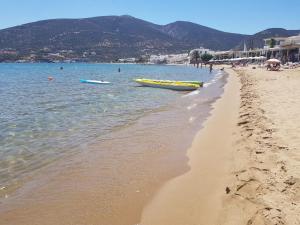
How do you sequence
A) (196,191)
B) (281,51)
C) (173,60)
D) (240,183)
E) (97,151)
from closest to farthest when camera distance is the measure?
1. (240,183)
2. (196,191)
3. (97,151)
4. (281,51)
5. (173,60)

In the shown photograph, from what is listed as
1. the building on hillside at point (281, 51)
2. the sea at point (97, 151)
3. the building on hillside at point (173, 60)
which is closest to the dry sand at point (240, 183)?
the sea at point (97, 151)

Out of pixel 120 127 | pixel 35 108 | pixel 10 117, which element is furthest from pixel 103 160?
pixel 35 108

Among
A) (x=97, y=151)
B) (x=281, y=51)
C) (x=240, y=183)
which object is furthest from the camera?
(x=281, y=51)

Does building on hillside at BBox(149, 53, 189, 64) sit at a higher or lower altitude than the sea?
lower

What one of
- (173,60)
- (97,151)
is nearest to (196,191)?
→ (97,151)

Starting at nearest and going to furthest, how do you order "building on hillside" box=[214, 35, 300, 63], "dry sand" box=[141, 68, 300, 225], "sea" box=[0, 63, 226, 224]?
1. "dry sand" box=[141, 68, 300, 225]
2. "sea" box=[0, 63, 226, 224]
3. "building on hillside" box=[214, 35, 300, 63]

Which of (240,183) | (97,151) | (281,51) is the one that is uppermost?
(240,183)

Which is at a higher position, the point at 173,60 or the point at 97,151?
the point at 97,151

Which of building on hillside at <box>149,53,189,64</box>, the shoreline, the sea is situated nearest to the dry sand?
the shoreline

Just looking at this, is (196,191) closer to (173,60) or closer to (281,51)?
(281,51)

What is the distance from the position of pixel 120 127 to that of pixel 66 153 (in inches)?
148

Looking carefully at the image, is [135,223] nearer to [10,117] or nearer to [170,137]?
[170,137]

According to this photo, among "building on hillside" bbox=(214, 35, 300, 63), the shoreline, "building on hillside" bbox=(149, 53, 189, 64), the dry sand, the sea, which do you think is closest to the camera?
the dry sand

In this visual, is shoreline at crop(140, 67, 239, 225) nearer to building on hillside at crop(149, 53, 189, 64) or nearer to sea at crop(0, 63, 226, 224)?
sea at crop(0, 63, 226, 224)
